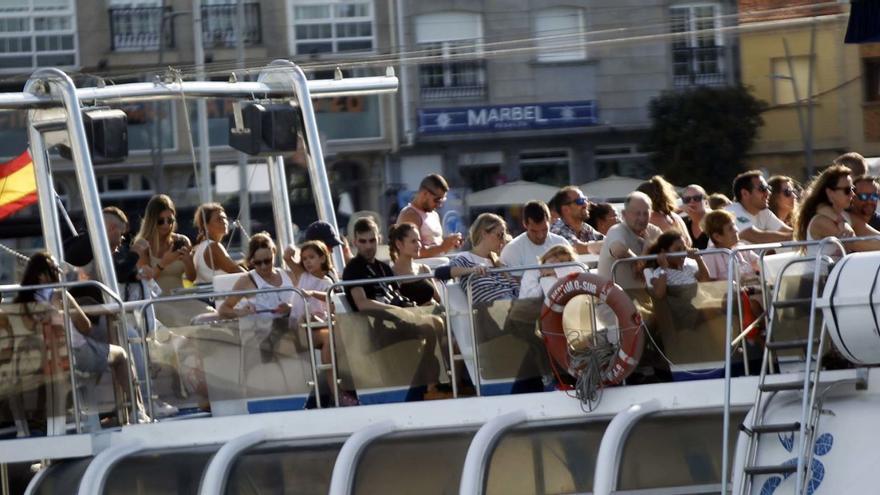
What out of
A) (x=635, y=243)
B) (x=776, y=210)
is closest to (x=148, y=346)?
(x=635, y=243)

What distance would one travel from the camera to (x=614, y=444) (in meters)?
9.20

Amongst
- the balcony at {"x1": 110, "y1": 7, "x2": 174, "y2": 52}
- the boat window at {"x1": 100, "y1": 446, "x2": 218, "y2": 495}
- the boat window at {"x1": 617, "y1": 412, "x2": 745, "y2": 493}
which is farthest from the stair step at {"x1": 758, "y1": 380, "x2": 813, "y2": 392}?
the balcony at {"x1": 110, "y1": 7, "x2": 174, "y2": 52}

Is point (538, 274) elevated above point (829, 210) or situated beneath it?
situated beneath

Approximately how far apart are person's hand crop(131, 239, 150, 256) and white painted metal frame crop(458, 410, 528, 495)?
3391 mm

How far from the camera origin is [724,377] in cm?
919

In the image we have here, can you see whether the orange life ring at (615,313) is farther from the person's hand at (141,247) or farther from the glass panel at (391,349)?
the person's hand at (141,247)

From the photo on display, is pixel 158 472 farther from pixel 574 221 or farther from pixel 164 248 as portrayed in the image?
pixel 574 221

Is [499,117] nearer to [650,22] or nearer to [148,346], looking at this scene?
[650,22]

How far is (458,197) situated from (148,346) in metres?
30.3

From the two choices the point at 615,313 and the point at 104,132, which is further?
the point at 104,132

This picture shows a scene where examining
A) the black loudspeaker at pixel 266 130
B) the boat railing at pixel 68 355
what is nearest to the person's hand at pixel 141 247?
the black loudspeaker at pixel 266 130

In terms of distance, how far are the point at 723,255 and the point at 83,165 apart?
15.4ft

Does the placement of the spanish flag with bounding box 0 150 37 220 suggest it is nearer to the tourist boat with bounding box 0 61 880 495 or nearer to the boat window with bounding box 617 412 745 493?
the tourist boat with bounding box 0 61 880 495

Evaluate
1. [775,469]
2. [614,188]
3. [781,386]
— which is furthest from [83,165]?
[614,188]
